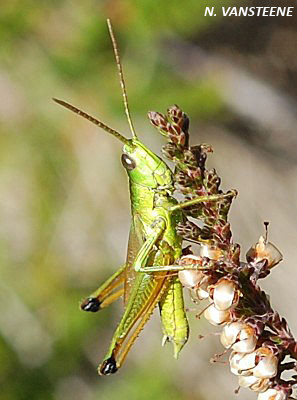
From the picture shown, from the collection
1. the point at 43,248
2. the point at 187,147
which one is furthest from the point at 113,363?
the point at 43,248

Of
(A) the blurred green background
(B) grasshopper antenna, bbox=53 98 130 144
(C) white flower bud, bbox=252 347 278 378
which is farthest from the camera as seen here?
(A) the blurred green background

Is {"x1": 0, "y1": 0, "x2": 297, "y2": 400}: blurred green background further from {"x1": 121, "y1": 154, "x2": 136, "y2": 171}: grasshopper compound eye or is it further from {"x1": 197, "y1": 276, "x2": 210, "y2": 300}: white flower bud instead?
{"x1": 197, "y1": 276, "x2": 210, "y2": 300}: white flower bud

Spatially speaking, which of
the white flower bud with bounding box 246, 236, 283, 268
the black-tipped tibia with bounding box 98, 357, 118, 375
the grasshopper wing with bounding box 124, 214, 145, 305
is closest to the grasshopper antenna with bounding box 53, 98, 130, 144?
the grasshopper wing with bounding box 124, 214, 145, 305

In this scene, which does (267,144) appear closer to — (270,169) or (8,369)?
(270,169)

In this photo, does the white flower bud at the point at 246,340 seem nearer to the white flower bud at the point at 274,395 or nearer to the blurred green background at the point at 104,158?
the white flower bud at the point at 274,395

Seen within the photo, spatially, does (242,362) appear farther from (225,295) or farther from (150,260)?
(150,260)

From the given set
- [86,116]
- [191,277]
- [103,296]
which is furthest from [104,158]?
[191,277]

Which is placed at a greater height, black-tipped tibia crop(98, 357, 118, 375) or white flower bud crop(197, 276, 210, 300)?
white flower bud crop(197, 276, 210, 300)

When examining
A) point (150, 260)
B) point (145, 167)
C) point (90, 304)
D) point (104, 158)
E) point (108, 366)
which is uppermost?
point (104, 158)
